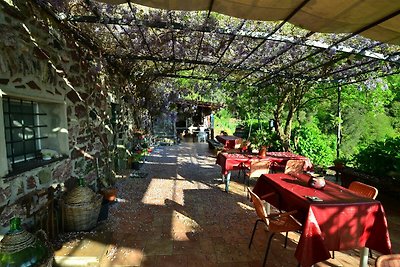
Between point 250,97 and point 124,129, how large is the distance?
5.66 m

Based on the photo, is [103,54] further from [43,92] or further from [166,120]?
[166,120]

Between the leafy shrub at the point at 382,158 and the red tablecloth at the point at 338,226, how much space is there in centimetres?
271

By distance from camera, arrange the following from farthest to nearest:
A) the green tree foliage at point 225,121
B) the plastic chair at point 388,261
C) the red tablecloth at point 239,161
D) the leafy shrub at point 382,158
Result: the green tree foliage at point 225,121
the red tablecloth at point 239,161
the leafy shrub at point 382,158
the plastic chair at point 388,261

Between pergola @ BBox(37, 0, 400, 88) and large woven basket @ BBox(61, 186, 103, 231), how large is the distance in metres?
2.09

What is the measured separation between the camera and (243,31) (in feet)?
10.1

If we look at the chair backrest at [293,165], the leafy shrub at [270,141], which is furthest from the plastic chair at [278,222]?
the leafy shrub at [270,141]

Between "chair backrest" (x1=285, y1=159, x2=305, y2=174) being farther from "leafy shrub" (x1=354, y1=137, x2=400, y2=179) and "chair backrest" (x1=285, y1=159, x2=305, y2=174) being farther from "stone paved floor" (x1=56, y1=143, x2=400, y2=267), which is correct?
"leafy shrub" (x1=354, y1=137, x2=400, y2=179)

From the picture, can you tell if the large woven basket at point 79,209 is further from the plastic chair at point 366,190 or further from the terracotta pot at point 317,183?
the plastic chair at point 366,190

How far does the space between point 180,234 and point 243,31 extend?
2637 millimetres

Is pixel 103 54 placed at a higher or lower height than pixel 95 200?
higher

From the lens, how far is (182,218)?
144 inches

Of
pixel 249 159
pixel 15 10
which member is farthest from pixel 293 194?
pixel 15 10

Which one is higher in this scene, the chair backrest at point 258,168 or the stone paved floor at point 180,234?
the chair backrest at point 258,168

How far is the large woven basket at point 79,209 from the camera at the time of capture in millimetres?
3031
